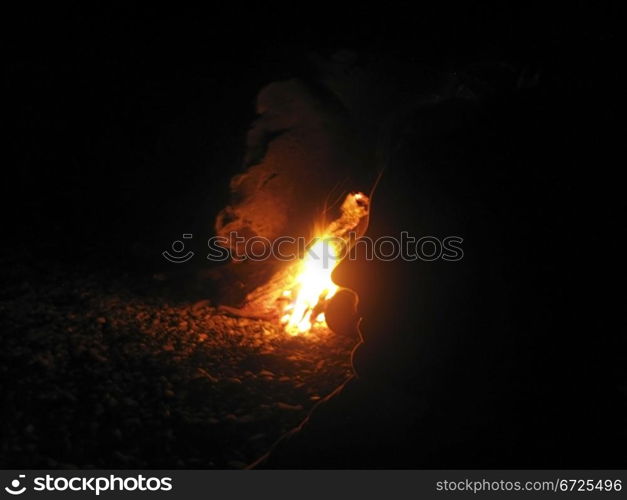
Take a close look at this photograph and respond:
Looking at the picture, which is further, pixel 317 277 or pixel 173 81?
pixel 317 277

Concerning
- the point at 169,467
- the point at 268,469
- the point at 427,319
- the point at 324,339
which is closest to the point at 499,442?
the point at 427,319

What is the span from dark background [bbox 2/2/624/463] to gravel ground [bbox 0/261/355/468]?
1.14 meters

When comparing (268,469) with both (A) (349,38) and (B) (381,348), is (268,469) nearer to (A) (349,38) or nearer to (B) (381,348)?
(B) (381,348)

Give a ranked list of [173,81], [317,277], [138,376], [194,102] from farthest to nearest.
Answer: [317,277], [194,102], [173,81], [138,376]

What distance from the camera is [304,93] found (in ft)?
16.7

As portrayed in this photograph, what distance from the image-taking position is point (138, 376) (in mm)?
4387

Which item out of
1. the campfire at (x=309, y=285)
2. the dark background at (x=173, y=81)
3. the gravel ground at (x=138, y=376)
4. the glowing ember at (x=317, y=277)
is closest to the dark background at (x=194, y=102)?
the dark background at (x=173, y=81)

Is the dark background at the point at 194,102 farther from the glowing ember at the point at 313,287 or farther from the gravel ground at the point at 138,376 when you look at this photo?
the glowing ember at the point at 313,287

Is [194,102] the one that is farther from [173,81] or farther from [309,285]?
[309,285]

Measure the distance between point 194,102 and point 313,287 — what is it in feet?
9.56

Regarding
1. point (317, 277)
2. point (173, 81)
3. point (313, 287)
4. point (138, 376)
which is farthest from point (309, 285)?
point (173, 81)

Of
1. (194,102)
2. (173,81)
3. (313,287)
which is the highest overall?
(173,81)

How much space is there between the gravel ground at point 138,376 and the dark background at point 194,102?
1.14m

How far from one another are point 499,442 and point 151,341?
376cm
